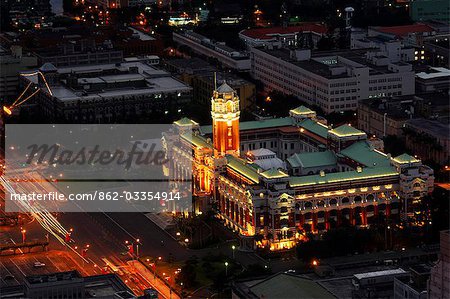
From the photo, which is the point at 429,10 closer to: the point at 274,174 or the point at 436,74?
the point at 436,74

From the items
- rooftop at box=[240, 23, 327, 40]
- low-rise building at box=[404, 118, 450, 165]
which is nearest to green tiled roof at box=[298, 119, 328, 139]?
low-rise building at box=[404, 118, 450, 165]

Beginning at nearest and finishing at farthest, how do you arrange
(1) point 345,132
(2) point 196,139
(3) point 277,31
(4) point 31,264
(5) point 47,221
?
(4) point 31,264 < (5) point 47,221 < (1) point 345,132 < (2) point 196,139 < (3) point 277,31

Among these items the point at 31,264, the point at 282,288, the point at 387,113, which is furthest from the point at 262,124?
the point at 282,288

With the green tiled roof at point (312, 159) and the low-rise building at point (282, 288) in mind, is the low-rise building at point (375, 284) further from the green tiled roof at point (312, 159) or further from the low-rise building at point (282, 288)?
the green tiled roof at point (312, 159)

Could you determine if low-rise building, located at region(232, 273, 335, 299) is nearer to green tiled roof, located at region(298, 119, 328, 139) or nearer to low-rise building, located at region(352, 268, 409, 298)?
low-rise building, located at region(352, 268, 409, 298)

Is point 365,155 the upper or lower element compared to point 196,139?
A: lower

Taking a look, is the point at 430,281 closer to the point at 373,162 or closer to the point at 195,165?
the point at 373,162

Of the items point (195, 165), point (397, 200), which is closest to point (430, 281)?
point (397, 200)
